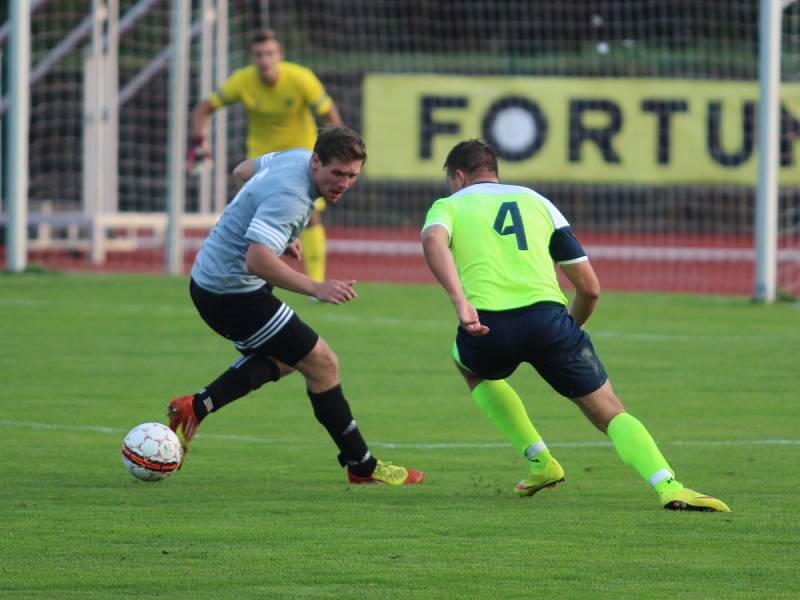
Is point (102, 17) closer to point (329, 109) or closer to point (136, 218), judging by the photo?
point (136, 218)

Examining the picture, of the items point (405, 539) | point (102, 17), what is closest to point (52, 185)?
point (102, 17)

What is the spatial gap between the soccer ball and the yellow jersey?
24.8ft

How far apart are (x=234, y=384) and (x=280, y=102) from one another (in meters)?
7.32

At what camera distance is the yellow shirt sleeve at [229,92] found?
14453 millimetres

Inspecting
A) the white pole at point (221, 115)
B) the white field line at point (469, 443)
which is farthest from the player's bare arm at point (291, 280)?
the white pole at point (221, 115)

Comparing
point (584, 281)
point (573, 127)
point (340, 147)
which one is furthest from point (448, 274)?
point (573, 127)

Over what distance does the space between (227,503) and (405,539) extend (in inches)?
39.6

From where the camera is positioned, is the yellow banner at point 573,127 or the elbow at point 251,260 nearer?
the elbow at point 251,260

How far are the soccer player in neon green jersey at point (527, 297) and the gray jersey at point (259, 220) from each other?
0.60 m

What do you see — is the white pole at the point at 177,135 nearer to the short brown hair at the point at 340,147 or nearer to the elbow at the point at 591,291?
the short brown hair at the point at 340,147

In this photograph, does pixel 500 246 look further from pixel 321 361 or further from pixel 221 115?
pixel 221 115

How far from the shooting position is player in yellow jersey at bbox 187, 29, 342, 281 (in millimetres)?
14180

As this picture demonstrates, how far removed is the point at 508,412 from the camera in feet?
22.2

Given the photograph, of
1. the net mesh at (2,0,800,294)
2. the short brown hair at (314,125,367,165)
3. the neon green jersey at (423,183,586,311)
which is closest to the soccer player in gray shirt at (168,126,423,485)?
the short brown hair at (314,125,367,165)
